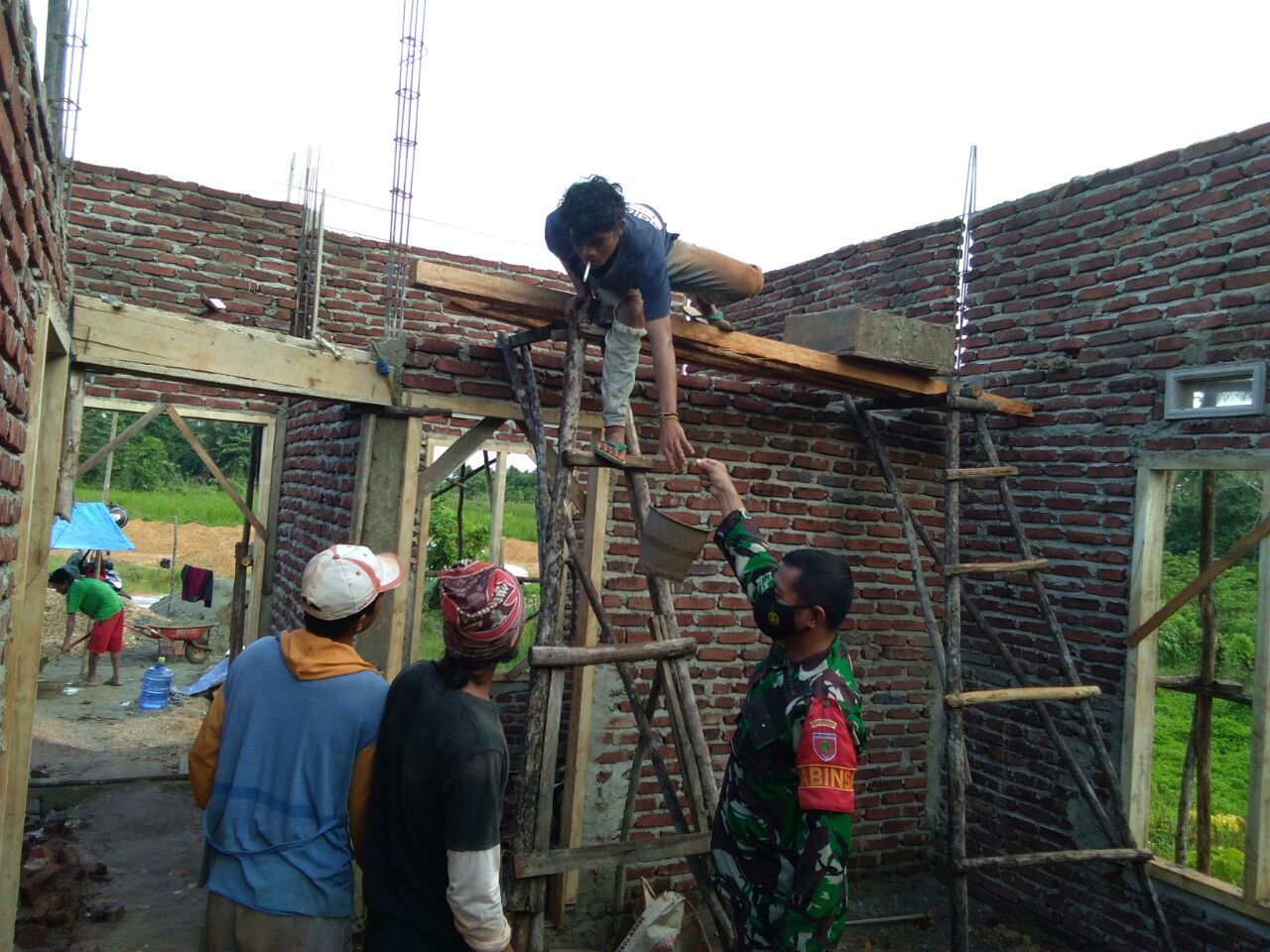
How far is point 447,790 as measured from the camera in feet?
6.06

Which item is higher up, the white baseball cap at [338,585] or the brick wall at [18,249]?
the brick wall at [18,249]

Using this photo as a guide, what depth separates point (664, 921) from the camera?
11.7 ft

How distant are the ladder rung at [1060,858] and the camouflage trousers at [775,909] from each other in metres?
1.92

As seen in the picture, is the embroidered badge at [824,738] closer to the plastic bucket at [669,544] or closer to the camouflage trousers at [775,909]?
the camouflage trousers at [775,909]

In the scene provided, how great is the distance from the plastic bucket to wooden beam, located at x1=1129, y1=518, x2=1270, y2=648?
268cm

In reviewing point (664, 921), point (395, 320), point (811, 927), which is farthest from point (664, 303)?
point (395, 320)

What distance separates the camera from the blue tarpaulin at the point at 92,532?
396 inches

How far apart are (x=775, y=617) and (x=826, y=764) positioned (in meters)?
0.45

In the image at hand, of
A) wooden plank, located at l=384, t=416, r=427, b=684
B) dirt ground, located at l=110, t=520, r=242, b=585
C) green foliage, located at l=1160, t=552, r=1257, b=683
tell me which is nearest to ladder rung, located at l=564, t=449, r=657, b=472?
wooden plank, located at l=384, t=416, r=427, b=684

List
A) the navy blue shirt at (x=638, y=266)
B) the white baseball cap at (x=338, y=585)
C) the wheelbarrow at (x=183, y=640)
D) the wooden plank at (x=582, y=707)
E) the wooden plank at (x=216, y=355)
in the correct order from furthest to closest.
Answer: the wheelbarrow at (x=183, y=640)
the wooden plank at (x=582, y=707)
the wooden plank at (x=216, y=355)
the navy blue shirt at (x=638, y=266)
the white baseball cap at (x=338, y=585)

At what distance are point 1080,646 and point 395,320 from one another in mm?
6334

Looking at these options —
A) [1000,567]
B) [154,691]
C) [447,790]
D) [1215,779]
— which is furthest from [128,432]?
[1215,779]

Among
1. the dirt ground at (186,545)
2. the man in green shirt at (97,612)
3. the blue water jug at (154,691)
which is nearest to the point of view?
the blue water jug at (154,691)

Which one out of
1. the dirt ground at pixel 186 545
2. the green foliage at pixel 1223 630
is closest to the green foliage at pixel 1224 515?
the green foliage at pixel 1223 630
